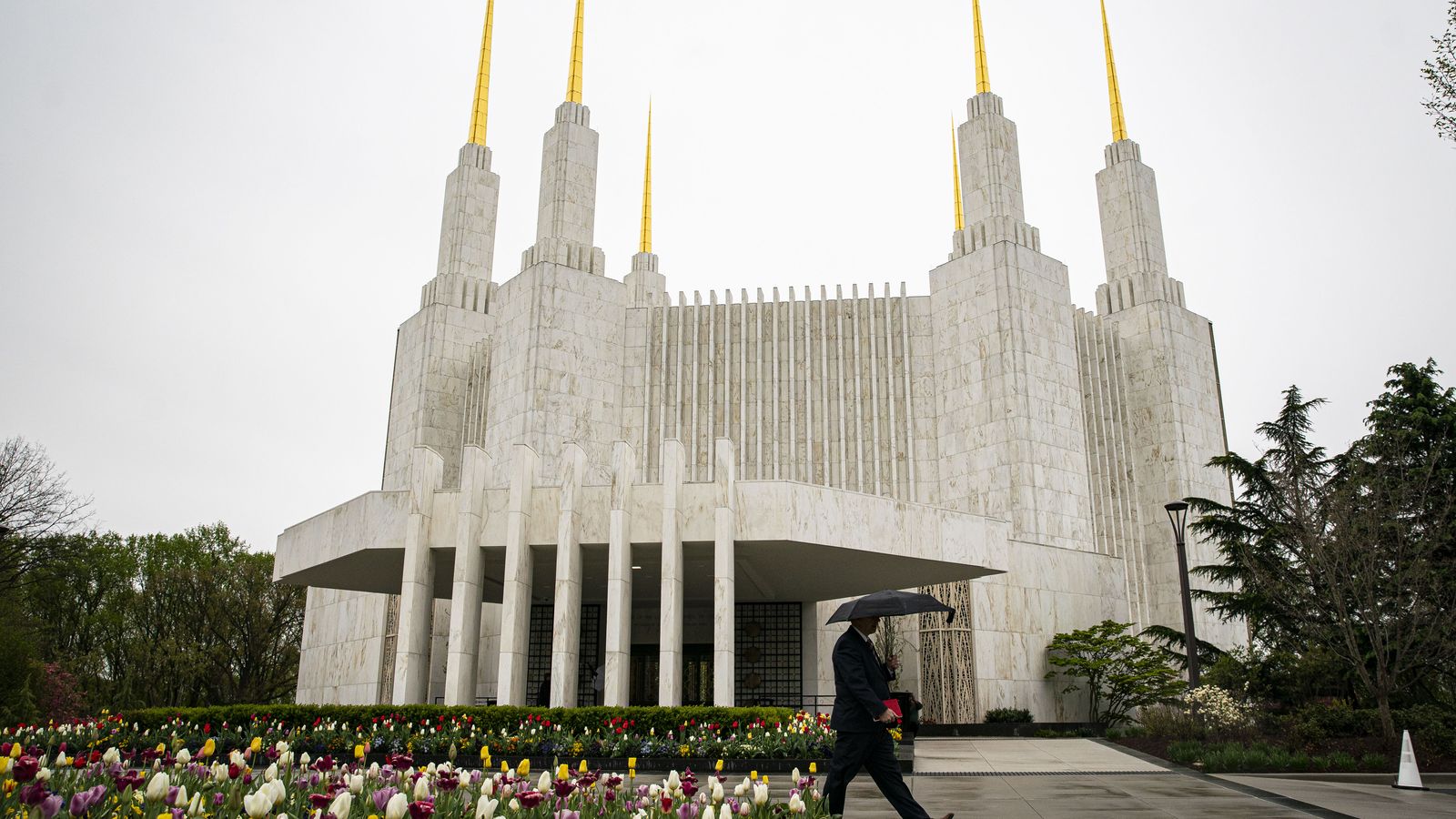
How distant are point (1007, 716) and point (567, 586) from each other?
14.7 metres

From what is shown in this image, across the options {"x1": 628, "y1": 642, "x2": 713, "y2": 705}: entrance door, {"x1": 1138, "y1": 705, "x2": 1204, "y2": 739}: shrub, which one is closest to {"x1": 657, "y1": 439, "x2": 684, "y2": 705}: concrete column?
{"x1": 1138, "y1": 705, "x2": 1204, "y2": 739}: shrub

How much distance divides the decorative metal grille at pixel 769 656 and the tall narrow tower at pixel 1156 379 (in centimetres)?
1492

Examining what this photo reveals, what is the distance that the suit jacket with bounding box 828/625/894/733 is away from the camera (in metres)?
7.07

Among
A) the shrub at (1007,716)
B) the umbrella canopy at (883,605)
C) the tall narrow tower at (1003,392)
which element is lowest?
the shrub at (1007,716)

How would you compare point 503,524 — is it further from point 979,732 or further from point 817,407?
point 817,407

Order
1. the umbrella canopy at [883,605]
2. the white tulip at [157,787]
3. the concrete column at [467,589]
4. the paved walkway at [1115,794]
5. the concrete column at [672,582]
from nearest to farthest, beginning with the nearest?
1. the white tulip at [157,787]
2. the umbrella canopy at [883,605]
3. the paved walkway at [1115,794]
4. the concrete column at [672,582]
5. the concrete column at [467,589]

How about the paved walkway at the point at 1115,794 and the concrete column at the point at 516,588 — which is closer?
the paved walkway at the point at 1115,794

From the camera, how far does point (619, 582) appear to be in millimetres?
19391

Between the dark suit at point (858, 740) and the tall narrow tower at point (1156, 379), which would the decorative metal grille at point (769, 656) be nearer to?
the tall narrow tower at point (1156, 379)

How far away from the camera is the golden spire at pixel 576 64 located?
129ft

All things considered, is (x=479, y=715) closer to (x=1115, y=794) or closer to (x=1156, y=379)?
(x=1115, y=794)

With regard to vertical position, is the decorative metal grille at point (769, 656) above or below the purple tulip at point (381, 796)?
above

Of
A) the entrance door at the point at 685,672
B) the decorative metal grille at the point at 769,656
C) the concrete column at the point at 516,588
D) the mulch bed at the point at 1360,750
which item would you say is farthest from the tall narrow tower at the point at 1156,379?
the concrete column at the point at 516,588

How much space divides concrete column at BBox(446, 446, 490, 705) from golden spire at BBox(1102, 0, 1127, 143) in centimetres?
3395
